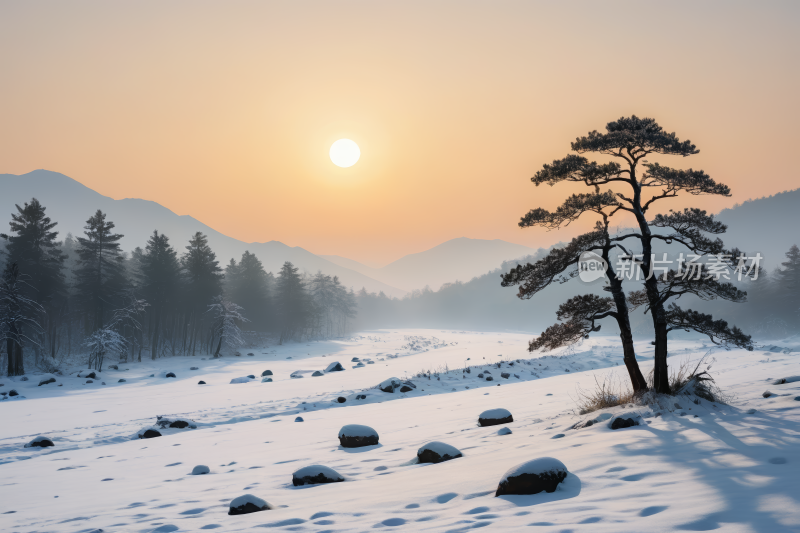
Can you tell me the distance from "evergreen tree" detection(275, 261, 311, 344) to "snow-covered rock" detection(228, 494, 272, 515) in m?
67.2

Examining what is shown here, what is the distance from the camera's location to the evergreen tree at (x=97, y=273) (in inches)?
1758

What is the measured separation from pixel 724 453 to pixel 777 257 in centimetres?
18811

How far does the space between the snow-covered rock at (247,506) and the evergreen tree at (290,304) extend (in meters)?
67.2

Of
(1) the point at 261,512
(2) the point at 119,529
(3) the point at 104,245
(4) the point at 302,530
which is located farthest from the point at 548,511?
(3) the point at 104,245

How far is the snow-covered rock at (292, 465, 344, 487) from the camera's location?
298 inches

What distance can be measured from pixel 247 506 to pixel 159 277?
52442 millimetres

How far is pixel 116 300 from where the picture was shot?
47.9 meters

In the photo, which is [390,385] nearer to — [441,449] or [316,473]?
[441,449]

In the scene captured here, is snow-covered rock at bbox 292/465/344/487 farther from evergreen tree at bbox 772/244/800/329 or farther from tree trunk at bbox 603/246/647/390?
evergreen tree at bbox 772/244/800/329

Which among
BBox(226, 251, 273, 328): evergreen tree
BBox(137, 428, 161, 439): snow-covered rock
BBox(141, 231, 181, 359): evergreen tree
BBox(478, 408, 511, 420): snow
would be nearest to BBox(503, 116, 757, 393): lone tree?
BBox(478, 408, 511, 420): snow

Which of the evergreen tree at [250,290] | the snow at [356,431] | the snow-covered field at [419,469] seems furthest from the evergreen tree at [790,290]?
the evergreen tree at [250,290]

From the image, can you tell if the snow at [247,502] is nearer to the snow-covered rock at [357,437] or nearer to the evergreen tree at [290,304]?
the snow-covered rock at [357,437]

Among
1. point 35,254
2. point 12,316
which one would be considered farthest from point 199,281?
point 12,316

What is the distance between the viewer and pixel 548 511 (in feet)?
15.5
